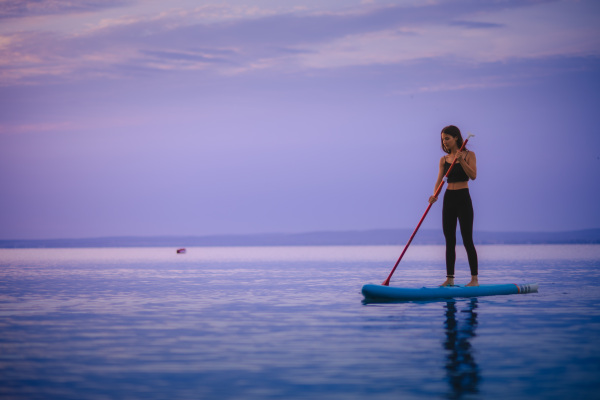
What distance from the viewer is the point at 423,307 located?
11.3 metres

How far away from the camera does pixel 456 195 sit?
12297mm

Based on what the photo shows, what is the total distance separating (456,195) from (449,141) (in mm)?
966

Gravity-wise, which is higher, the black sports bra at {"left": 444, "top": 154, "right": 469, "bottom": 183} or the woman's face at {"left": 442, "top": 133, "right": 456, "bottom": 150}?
the woman's face at {"left": 442, "top": 133, "right": 456, "bottom": 150}

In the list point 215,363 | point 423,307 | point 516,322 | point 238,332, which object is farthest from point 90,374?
point 423,307

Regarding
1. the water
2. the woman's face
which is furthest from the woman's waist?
the water

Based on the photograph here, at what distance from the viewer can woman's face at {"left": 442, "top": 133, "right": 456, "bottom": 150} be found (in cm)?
1236

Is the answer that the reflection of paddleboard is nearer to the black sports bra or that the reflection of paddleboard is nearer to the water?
the water

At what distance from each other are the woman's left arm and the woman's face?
350mm

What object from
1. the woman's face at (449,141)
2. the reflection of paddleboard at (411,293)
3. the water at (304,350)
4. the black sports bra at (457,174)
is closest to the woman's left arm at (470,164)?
the black sports bra at (457,174)

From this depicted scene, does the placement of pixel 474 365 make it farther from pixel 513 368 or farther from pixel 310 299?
pixel 310 299

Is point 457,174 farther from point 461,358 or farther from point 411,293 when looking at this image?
point 461,358

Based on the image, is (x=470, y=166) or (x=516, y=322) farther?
(x=470, y=166)

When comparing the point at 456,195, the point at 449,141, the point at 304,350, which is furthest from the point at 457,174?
the point at 304,350

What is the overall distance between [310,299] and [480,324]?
195 inches
